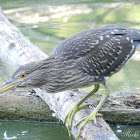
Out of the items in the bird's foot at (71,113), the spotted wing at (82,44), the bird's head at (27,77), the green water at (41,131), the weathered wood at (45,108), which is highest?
the spotted wing at (82,44)

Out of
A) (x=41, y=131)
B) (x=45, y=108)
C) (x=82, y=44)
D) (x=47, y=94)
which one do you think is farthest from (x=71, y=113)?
(x=41, y=131)

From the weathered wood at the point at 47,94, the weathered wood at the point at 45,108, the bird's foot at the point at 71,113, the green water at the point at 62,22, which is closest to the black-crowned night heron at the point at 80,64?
the bird's foot at the point at 71,113

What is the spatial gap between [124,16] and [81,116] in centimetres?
827

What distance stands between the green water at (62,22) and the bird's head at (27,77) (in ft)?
5.10

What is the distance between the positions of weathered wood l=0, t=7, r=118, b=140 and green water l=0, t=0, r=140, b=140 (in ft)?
2.66

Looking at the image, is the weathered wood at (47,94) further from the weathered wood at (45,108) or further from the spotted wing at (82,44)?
the spotted wing at (82,44)

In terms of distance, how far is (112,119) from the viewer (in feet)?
18.3

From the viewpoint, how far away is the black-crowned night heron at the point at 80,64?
4449 mm

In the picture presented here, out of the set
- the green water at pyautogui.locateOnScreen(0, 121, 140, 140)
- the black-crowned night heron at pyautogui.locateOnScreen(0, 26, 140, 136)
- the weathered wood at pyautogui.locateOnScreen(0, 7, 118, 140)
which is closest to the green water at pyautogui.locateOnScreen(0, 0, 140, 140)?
the green water at pyautogui.locateOnScreen(0, 121, 140, 140)

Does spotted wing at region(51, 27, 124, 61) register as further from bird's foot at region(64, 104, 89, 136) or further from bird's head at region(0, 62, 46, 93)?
bird's foot at region(64, 104, 89, 136)

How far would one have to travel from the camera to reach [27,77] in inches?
173

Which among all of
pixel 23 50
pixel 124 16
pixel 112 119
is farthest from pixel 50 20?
pixel 112 119

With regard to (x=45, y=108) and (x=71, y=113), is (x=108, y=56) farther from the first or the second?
(x=45, y=108)

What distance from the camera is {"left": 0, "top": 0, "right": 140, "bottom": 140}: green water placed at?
19.3ft
